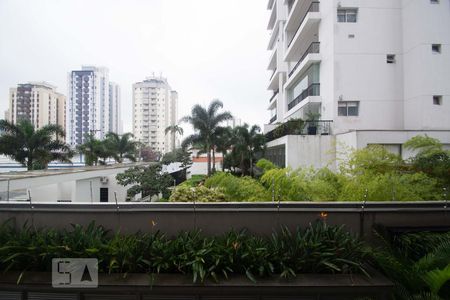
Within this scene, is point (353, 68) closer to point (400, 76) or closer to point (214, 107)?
point (400, 76)

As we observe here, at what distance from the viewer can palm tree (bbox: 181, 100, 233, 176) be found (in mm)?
22656

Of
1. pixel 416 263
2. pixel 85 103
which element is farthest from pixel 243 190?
pixel 85 103

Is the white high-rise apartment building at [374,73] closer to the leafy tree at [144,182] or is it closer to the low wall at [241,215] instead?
the leafy tree at [144,182]

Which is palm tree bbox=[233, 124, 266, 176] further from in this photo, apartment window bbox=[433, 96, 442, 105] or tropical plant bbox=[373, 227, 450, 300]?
tropical plant bbox=[373, 227, 450, 300]

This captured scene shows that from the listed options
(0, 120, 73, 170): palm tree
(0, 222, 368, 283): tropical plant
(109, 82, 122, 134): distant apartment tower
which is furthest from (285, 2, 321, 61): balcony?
(109, 82, 122, 134): distant apartment tower

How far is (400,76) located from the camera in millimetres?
14953

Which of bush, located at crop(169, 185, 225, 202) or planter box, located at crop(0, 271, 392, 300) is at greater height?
bush, located at crop(169, 185, 225, 202)

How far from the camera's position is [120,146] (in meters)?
34.9

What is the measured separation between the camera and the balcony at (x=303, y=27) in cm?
1639

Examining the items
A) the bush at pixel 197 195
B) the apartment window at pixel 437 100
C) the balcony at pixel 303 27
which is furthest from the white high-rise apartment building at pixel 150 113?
the bush at pixel 197 195

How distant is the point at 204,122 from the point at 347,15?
1255 centimetres

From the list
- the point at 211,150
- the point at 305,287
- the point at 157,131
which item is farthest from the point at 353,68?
the point at 157,131

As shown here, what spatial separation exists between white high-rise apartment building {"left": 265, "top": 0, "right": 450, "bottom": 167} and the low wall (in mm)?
8795

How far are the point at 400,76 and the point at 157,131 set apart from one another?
3168 inches
